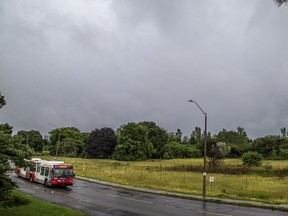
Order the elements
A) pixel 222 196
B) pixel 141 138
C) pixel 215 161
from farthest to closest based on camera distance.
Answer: pixel 141 138 < pixel 215 161 < pixel 222 196

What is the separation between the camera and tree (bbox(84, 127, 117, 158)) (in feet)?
379

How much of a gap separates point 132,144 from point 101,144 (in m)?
15.6

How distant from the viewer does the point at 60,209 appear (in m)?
16.5

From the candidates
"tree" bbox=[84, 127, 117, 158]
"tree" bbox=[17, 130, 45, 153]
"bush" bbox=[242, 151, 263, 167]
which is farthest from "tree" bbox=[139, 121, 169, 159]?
"tree" bbox=[17, 130, 45, 153]

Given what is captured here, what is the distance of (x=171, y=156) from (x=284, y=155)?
3729 centimetres

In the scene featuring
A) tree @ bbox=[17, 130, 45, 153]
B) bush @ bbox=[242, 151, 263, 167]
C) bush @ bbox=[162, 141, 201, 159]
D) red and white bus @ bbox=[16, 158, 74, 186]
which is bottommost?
red and white bus @ bbox=[16, 158, 74, 186]

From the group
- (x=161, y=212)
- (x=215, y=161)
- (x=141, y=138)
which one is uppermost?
(x=141, y=138)

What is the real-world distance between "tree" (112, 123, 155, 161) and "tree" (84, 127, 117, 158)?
9842 millimetres

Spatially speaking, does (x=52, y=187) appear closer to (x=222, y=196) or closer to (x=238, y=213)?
(x=222, y=196)

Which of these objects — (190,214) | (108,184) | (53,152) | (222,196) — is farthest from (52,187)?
(53,152)

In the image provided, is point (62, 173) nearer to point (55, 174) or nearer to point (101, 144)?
point (55, 174)

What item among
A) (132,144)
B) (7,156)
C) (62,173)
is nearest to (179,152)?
(132,144)

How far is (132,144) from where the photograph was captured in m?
105

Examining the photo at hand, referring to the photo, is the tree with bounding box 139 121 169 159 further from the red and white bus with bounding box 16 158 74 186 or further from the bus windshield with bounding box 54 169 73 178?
the bus windshield with bounding box 54 169 73 178
